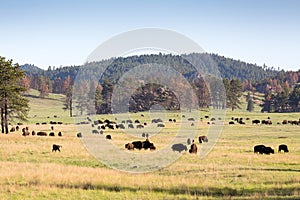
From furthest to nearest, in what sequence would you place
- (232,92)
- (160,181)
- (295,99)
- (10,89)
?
(232,92) < (295,99) < (10,89) < (160,181)

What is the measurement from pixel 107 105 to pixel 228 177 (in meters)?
102

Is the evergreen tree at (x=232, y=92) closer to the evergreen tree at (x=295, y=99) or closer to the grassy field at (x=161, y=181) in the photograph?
the evergreen tree at (x=295, y=99)

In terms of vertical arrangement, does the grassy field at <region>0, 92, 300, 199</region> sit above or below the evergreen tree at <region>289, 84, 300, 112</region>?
below

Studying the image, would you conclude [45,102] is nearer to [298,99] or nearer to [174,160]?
[298,99]

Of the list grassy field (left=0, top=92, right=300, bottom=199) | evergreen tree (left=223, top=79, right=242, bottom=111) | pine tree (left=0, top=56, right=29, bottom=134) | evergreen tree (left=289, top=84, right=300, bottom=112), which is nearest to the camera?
grassy field (left=0, top=92, right=300, bottom=199)

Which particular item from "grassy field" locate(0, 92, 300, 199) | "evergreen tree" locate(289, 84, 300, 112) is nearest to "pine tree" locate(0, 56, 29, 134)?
"grassy field" locate(0, 92, 300, 199)

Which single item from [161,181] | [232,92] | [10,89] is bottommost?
[161,181]

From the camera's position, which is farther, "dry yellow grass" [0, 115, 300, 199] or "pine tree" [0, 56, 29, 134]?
"pine tree" [0, 56, 29, 134]

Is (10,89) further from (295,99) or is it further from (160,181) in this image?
(295,99)

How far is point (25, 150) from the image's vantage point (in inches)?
1268

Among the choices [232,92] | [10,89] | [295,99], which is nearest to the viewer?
[10,89]

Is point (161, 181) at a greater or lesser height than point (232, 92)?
lesser

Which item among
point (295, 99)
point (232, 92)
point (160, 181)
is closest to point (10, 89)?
point (160, 181)

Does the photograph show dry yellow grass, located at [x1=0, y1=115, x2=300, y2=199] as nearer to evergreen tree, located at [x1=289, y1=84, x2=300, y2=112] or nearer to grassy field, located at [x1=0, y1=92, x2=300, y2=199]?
grassy field, located at [x1=0, y1=92, x2=300, y2=199]
